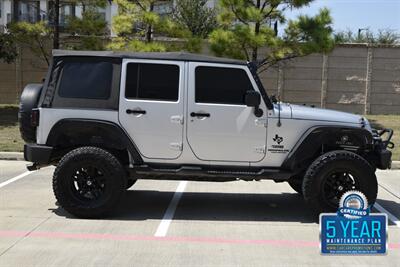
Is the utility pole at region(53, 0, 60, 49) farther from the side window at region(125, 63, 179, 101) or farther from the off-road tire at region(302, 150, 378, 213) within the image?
the off-road tire at region(302, 150, 378, 213)

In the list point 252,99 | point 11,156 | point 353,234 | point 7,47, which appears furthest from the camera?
point 7,47

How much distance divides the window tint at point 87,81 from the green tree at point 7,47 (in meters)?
14.3

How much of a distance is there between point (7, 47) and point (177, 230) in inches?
646

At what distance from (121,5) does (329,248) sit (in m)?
15.0

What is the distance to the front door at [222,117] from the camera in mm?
A: 6703

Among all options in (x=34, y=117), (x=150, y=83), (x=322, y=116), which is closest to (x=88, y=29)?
(x=34, y=117)

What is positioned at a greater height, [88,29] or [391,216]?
[88,29]

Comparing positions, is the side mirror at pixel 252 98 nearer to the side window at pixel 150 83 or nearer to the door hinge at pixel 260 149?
the door hinge at pixel 260 149

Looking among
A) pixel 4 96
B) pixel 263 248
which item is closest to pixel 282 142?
pixel 263 248

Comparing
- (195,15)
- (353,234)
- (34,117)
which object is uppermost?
(195,15)

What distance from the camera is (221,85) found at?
6.78m

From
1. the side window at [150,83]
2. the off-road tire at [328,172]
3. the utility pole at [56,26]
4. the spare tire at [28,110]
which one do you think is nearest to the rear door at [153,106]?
the side window at [150,83]

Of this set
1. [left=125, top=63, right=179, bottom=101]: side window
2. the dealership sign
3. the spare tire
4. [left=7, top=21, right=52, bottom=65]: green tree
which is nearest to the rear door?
[left=125, top=63, right=179, bottom=101]: side window

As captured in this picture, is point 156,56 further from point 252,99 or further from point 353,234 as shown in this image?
point 353,234
